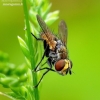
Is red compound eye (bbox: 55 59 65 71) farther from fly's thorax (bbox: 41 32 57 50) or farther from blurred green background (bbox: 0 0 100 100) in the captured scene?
blurred green background (bbox: 0 0 100 100)

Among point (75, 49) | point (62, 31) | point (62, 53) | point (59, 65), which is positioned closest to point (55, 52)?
point (62, 53)

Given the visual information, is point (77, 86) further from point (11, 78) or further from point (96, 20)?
point (11, 78)

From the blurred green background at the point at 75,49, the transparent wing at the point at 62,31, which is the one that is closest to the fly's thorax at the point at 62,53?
the transparent wing at the point at 62,31

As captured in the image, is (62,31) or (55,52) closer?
(55,52)

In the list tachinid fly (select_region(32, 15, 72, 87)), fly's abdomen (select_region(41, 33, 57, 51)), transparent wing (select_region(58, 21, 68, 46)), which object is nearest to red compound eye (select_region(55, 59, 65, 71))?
tachinid fly (select_region(32, 15, 72, 87))

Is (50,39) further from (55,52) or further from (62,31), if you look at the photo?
(62,31)
